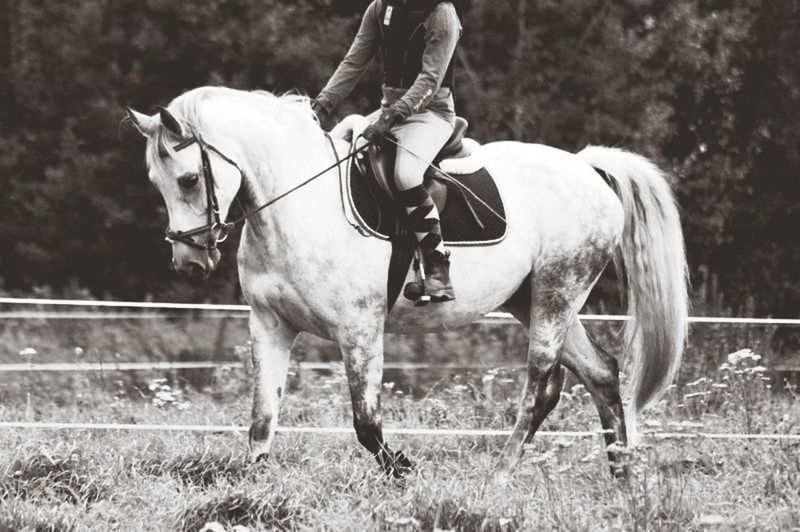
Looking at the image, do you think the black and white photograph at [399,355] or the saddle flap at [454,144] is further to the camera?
the saddle flap at [454,144]

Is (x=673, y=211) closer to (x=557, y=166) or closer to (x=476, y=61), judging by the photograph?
(x=557, y=166)

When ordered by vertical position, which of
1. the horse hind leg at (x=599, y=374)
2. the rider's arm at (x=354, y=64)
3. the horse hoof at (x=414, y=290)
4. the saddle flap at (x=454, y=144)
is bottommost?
the horse hind leg at (x=599, y=374)

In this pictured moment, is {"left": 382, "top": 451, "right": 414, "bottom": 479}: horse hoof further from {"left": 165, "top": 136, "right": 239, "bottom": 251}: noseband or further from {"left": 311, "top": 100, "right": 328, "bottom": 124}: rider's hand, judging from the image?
{"left": 311, "top": 100, "right": 328, "bottom": 124}: rider's hand

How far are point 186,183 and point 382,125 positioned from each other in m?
1.02

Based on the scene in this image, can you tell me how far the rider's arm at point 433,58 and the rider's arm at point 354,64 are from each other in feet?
1.32

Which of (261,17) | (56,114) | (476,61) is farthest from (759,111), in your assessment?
(56,114)

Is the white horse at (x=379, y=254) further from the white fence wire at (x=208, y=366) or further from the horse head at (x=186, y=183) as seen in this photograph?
the white fence wire at (x=208, y=366)

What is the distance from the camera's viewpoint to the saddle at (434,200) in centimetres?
728

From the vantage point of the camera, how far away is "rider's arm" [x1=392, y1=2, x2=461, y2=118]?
23.6ft

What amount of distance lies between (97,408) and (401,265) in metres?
3.67

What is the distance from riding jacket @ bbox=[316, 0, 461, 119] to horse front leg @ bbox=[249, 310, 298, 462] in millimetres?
1213

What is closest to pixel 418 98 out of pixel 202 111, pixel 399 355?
pixel 202 111

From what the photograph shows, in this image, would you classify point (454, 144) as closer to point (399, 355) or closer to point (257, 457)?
point (257, 457)

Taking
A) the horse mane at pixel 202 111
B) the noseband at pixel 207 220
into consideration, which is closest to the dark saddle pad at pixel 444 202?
the horse mane at pixel 202 111
